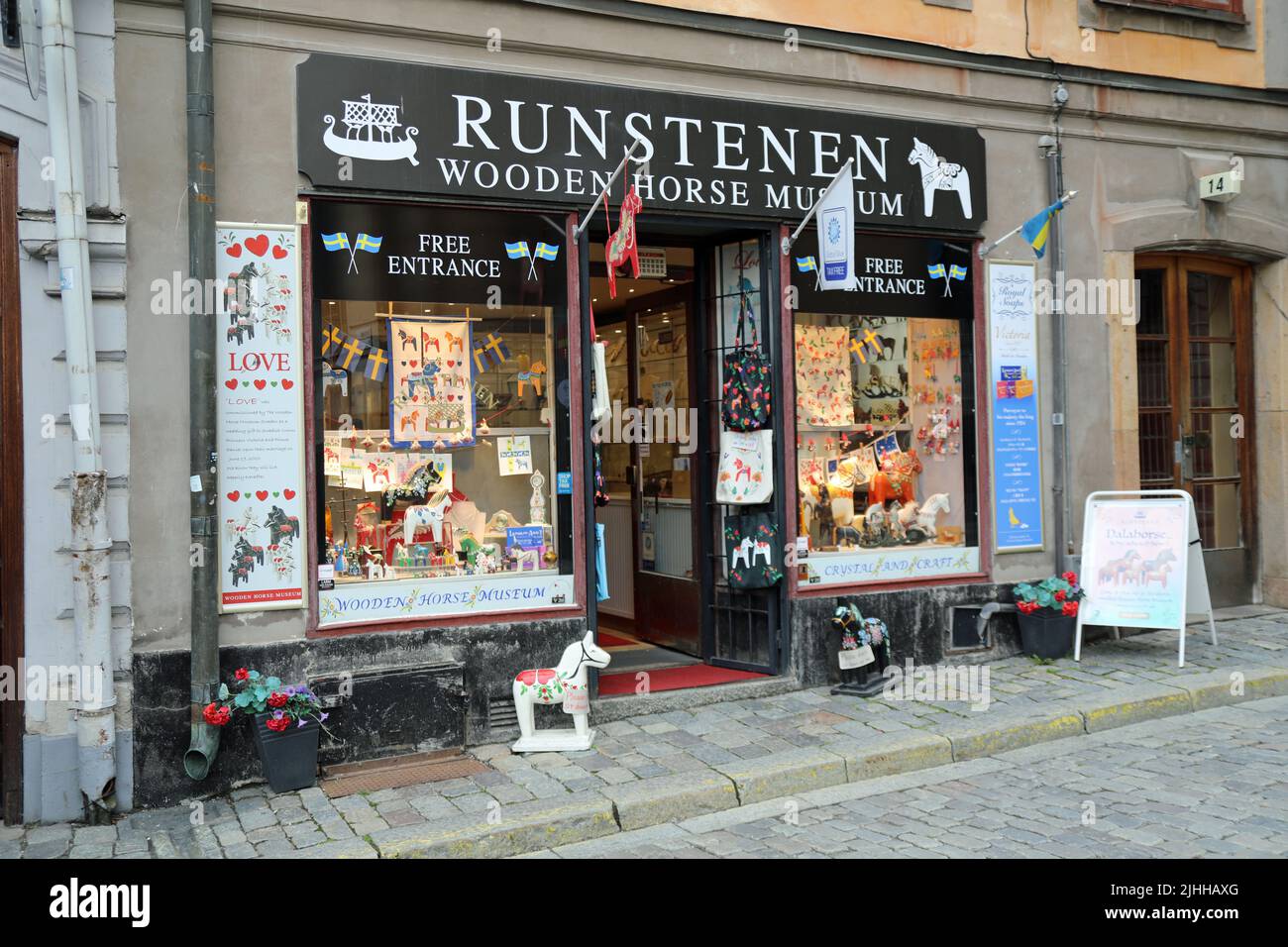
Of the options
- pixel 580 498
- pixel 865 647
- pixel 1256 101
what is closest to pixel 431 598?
pixel 580 498

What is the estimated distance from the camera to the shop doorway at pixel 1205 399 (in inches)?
400

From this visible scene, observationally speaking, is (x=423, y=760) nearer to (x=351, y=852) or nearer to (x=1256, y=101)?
(x=351, y=852)

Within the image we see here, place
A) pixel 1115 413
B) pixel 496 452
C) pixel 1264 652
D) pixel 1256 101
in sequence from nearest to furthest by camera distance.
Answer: pixel 496 452, pixel 1264 652, pixel 1115 413, pixel 1256 101

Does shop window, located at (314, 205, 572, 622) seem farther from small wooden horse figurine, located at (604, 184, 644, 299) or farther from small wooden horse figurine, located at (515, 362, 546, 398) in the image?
small wooden horse figurine, located at (604, 184, 644, 299)

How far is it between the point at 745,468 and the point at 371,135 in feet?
11.6

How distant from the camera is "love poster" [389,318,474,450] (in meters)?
7.16

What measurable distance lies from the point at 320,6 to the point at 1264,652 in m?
8.54

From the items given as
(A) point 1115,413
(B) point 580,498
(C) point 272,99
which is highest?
(C) point 272,99

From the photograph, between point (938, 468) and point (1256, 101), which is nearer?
point (938, 468)

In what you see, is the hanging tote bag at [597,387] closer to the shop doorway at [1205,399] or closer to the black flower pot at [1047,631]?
the black flower pot at [1047,631]

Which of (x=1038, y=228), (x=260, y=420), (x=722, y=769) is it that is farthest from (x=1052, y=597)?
(x=260, y=420)

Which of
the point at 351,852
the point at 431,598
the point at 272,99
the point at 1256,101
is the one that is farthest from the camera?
the point at 1256,101

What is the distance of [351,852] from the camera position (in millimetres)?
5242

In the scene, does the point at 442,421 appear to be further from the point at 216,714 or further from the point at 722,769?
the point at 722,769
